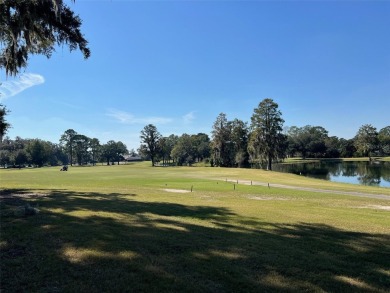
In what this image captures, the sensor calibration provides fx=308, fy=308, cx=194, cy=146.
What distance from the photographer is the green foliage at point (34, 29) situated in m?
10.9

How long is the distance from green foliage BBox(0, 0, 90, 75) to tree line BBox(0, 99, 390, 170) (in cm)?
5878

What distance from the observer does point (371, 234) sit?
28.9ft

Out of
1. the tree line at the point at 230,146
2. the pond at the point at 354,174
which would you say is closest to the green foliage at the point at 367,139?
the tree line at the point at 230,146

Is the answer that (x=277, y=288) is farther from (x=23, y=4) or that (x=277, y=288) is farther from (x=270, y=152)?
(x=270, y=152)

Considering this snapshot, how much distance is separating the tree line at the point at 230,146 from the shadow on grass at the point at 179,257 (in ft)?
203

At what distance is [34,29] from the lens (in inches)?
481

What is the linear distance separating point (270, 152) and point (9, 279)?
67126 mm

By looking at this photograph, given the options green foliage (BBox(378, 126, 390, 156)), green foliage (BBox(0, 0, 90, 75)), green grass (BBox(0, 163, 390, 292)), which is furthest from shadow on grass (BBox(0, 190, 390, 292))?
green foliage (BBox(378, 126, 390, 156))

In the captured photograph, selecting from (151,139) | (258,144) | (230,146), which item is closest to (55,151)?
(151,139)

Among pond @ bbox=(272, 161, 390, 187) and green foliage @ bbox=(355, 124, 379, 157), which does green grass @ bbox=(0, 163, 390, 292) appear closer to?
pond @ bbox=(272, 161, 390, 187)

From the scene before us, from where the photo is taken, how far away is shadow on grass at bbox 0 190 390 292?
4.63 meters

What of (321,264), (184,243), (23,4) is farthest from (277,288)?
(23,4)

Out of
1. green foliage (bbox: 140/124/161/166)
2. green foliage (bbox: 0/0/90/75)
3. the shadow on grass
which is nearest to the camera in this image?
the shadow on grass

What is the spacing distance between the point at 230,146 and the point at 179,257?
88275 millimetres
